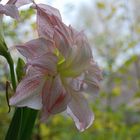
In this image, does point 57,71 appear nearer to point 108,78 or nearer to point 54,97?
point 54,97

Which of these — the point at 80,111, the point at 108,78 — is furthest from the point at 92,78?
the point at 108,78

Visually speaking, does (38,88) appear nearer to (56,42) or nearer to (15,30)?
(56,42)

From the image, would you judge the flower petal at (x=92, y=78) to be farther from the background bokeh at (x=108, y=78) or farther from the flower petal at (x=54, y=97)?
the background bokeh at (x=108, y=78)

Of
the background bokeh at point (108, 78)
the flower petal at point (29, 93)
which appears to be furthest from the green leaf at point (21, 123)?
the background bokeh at point (108, 78)

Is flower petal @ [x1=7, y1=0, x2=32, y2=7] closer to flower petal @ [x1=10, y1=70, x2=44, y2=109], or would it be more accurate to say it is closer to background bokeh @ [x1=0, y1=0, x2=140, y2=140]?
flower petal @ [x1=10, y1=70, x2=44, y2=109]

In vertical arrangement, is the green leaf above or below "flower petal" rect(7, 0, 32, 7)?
below

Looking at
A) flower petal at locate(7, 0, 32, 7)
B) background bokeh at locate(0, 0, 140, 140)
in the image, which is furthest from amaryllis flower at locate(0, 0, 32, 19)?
background bokeh at locate(0, 0, 140, 140)
